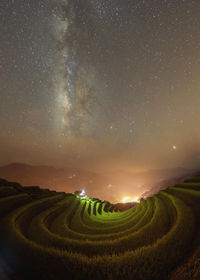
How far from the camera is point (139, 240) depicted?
19.0 feet

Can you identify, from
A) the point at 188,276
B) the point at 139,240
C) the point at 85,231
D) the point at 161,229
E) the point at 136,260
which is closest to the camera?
the point at 188,276

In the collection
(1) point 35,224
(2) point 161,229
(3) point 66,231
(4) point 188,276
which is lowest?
(3) point 66,231

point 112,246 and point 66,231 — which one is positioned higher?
point 112,246

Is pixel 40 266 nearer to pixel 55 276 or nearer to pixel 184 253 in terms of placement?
pixel 55 276

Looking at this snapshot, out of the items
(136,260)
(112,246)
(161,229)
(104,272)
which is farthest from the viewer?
(161,229)

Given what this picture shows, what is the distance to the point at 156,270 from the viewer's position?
3469 millimetres

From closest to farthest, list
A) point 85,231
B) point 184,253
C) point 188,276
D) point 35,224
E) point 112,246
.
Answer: point 188,276 < point 184,253 < point 112,246 < point 35,224 < point 85,231

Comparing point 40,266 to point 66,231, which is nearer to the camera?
point 40,266

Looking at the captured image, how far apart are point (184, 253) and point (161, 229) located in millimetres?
2840

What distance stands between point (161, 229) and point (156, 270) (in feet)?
13.9

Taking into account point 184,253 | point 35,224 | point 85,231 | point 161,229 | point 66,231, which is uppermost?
point 184,253

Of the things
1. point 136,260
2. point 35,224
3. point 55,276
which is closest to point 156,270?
point 136,260

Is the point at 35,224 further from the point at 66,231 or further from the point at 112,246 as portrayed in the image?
the point at 112,246

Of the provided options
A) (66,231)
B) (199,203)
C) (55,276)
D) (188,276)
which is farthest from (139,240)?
(199,203)
